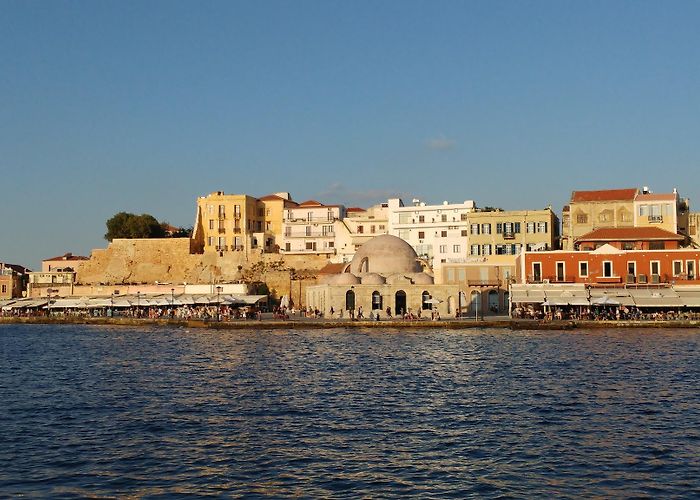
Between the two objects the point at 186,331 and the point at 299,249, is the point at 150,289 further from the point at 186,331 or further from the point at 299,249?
the point at 186,331

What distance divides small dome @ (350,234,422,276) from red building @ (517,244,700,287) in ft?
33.9

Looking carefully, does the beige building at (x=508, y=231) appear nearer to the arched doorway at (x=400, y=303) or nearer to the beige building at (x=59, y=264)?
the arched doorway at (x=400, y=303)

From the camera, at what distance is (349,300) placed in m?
63.3

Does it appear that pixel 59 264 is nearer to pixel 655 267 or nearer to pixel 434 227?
pixel 434 227

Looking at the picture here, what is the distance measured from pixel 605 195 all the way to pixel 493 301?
507 inches

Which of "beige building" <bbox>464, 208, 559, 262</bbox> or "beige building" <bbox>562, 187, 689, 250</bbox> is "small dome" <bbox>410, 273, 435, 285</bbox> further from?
"beige building" <bbox>562, 187, 689, 250</bbox>

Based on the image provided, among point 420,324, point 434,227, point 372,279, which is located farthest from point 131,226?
point 420,324

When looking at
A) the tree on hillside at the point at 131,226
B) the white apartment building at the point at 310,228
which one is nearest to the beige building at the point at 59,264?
the tree on hillside at the point at 131,226

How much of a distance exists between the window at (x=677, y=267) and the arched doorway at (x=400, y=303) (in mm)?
19409

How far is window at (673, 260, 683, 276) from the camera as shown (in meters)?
57.3

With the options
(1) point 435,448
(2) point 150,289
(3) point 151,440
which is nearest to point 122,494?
(3) point 151,440

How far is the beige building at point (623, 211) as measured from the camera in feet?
216

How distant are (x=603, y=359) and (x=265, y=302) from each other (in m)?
48.9

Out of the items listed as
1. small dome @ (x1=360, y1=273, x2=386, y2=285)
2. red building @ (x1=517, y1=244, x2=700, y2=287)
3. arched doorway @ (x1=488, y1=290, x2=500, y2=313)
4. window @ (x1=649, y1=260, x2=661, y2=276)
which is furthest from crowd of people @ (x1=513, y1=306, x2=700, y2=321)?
small dome @ (x1=360, y1=273, x2=386, y2=285)
